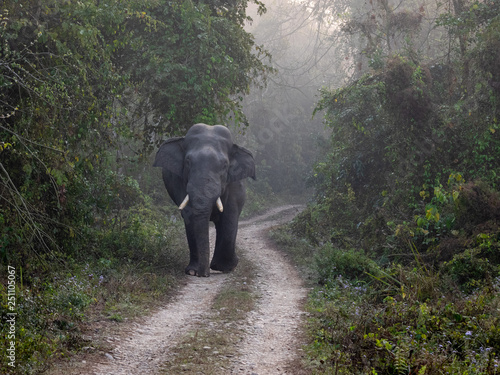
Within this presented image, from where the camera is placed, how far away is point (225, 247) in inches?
451

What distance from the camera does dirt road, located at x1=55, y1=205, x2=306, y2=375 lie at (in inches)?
207

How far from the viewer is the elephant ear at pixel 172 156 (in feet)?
38.5

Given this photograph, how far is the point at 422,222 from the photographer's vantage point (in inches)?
373

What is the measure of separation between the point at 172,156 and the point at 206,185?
156 centimetres

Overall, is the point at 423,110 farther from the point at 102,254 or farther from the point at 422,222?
the point at 102,254

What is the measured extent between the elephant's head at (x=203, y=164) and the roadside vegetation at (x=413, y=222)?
8.52 ft

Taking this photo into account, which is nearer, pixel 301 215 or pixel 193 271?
pixel 193 271

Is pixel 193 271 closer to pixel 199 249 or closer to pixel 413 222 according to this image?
pixel 199 249

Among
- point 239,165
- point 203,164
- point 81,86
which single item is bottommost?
point 203,164

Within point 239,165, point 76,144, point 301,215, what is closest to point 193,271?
point 239,165

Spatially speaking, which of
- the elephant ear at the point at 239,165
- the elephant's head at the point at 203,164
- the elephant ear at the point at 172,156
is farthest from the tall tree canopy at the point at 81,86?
the elephant ear at the point at 239,165

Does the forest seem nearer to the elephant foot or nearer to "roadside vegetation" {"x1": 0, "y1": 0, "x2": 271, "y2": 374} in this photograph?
"roadside vegetation" {"x1": 0, "y1": 0, "x2": 271, "y2": 374}

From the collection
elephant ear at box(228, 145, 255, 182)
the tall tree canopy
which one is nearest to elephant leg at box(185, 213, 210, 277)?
elephant ear at box(228, 145, 255, 182)

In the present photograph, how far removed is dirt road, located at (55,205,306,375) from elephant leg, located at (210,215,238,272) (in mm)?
447
